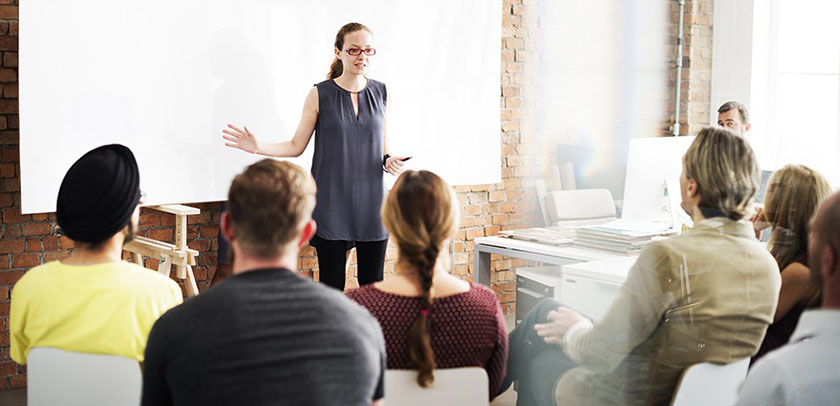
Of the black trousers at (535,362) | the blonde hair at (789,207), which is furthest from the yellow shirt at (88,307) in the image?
the blonde hair at (789,207)

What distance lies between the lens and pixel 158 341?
1.33 m

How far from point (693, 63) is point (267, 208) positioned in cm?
141

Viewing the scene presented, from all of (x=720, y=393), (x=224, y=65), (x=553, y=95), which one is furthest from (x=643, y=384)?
(x=224, y=65)

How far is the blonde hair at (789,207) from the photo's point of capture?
1.90 m

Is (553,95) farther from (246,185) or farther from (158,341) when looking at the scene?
(158,341)

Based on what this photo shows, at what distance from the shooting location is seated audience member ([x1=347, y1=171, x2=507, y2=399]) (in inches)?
71.1

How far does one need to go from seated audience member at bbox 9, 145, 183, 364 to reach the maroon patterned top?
47 cm

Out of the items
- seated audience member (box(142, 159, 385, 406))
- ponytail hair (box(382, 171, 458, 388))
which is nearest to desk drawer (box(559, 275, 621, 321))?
ponytail hair (box(382, 171, 458, 388))

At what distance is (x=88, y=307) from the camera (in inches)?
71.1

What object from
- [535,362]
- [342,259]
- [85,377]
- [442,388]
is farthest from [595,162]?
[85,377]

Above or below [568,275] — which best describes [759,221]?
above

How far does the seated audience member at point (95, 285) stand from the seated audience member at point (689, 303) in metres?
0.98

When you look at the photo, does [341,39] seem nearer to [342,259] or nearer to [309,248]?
[342,259]

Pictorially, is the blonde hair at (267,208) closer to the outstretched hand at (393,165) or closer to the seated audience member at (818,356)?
the seated audience member at (818,356)
